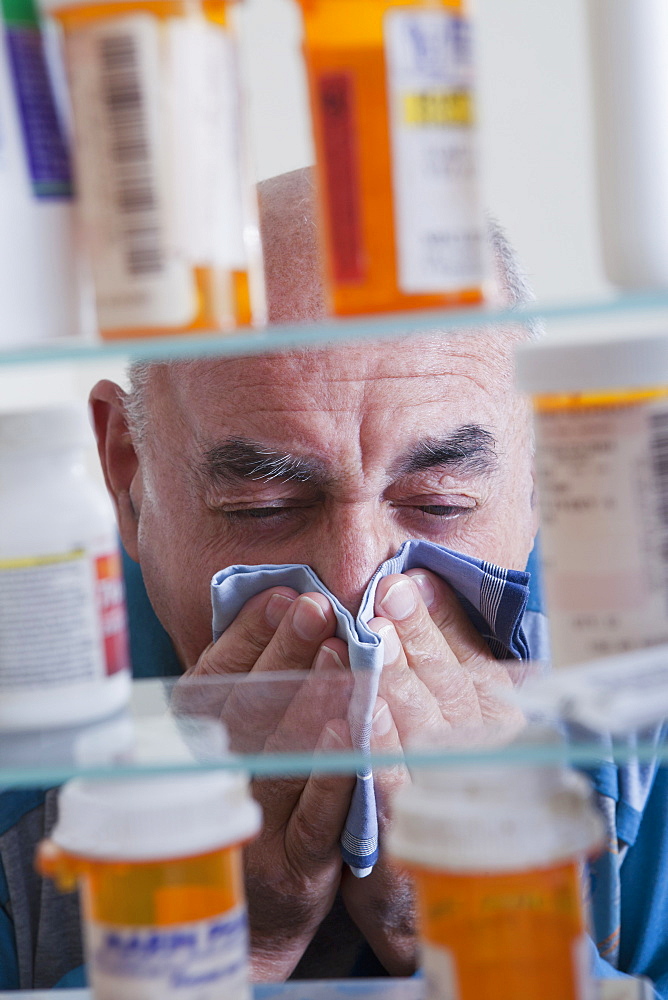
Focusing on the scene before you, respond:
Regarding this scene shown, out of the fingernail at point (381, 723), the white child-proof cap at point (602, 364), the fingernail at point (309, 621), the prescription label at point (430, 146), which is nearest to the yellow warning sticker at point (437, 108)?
the prescription label at point (430, 146)

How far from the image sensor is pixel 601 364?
0.47 m

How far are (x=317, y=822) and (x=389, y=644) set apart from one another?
275 millimetres

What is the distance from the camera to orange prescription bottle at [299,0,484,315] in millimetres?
438

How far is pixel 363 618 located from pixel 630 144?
442 millimetres

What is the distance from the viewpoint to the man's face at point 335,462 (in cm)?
102

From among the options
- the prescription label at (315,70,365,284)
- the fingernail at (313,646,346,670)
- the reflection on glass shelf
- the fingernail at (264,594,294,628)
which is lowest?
the fingernail at (264,594,294,628)

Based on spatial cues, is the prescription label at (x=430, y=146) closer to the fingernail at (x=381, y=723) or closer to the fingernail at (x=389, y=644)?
the fingernail at (x=381, y=723)

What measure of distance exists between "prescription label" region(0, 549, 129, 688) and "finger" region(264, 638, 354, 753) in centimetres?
10

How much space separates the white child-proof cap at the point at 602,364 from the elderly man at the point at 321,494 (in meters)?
0.42

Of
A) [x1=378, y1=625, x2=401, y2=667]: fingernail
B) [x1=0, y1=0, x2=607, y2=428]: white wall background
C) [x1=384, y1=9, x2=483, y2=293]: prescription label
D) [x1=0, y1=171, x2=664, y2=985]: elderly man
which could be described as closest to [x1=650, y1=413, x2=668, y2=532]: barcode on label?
[x1=384, y1=9, x2=483, y2=293]: prescription label

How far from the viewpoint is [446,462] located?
1057mm

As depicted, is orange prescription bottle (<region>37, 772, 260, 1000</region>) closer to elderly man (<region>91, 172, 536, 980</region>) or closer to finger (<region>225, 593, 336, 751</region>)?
finger (<region>225, 593, 336, 751</region>)

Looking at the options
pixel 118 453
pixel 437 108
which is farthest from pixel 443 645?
pixel 118 453

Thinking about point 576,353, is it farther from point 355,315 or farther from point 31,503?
point 31,503
